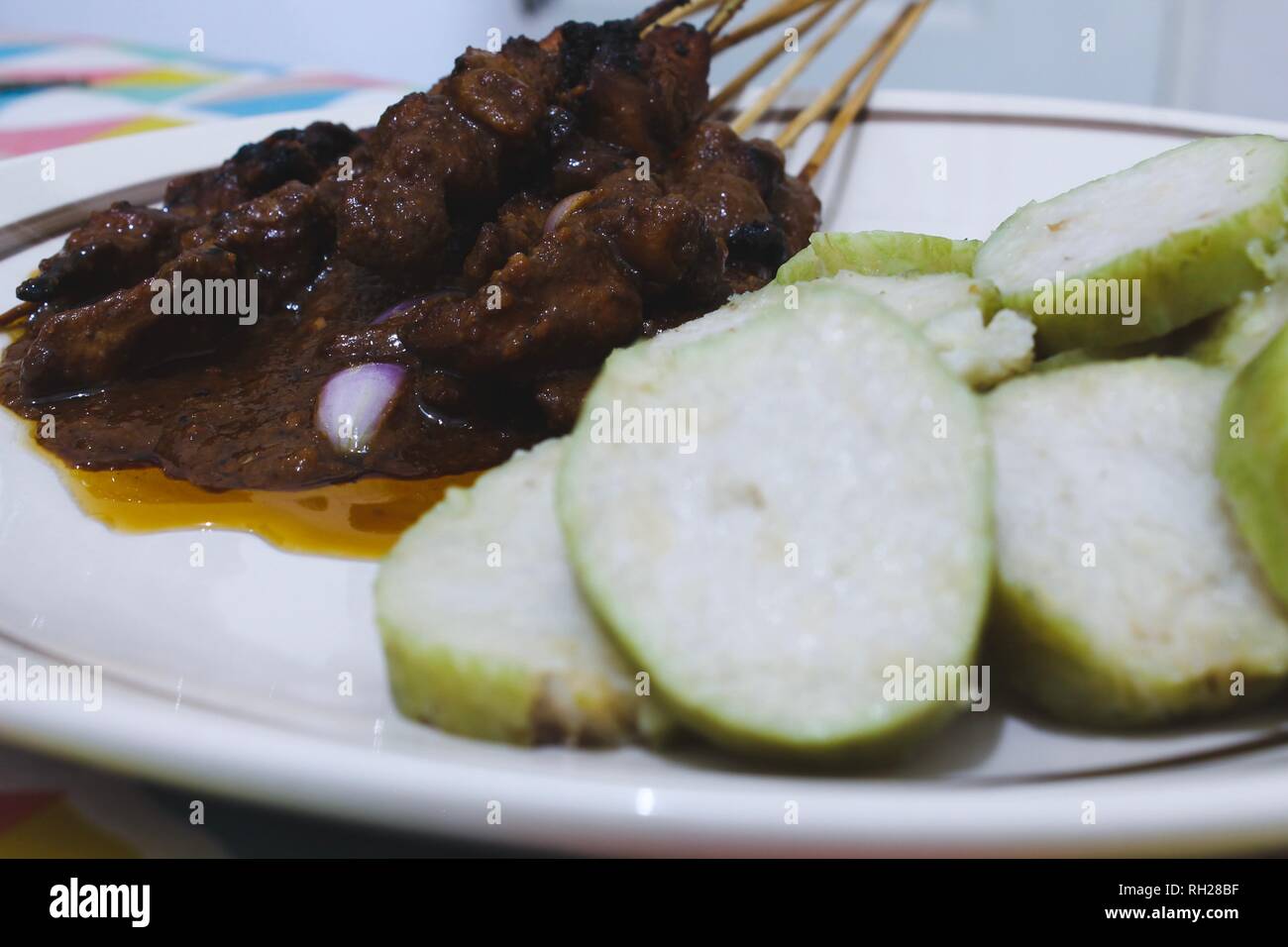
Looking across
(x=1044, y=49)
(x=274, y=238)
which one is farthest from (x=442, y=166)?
(x=1044, y=49)

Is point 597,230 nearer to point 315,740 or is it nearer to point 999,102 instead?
point 315,740

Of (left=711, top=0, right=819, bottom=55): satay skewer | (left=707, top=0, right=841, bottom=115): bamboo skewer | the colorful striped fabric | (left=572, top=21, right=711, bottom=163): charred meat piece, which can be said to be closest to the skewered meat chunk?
(left=572, top=21, right=711, bottom=163): charred meat piece

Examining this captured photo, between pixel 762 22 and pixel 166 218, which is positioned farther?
pixel 762 22

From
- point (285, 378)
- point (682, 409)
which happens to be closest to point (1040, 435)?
point (682, 409)

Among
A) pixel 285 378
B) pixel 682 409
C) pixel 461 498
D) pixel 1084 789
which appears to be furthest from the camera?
pixel 285 378

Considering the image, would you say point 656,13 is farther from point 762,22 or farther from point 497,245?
point 497,245

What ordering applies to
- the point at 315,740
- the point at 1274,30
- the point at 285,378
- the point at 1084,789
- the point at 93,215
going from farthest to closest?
the point at 1274,30, the point at 93,215, the point at 285,378, the point at 315,740, the point at 1084,789

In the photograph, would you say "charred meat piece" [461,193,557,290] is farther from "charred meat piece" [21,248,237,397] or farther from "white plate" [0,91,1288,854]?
"white plate" [0,91,1288,854]
